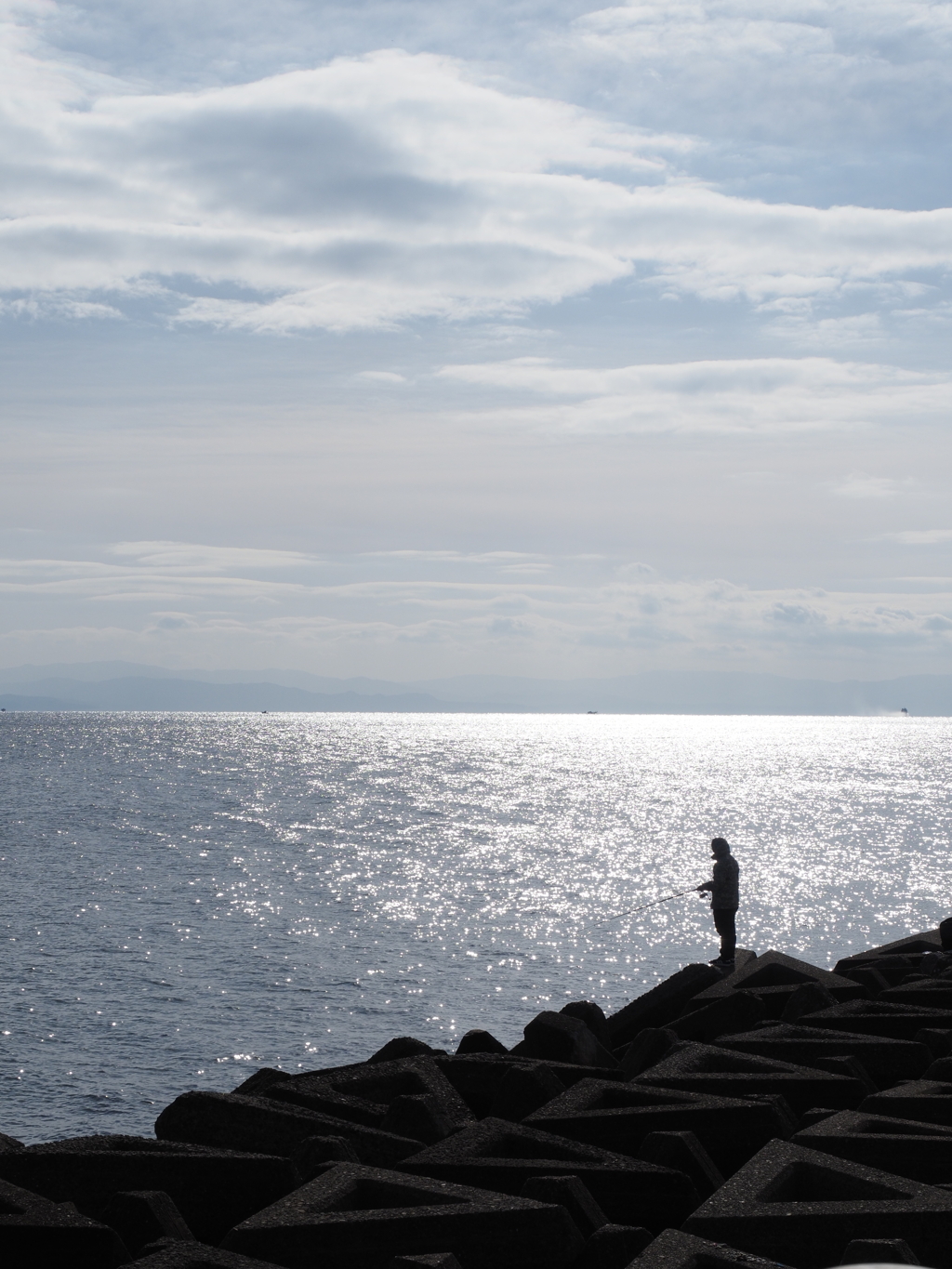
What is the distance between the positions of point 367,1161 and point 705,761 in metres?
152

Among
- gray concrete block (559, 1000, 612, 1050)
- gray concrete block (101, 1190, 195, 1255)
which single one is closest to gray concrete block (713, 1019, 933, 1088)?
gray concrete block (559, 1000, 612, 1050)

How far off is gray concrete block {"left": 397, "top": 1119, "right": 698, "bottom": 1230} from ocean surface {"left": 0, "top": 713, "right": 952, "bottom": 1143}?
1144cm

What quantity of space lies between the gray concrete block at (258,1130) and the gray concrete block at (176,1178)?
682mm

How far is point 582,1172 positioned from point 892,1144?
1.68m

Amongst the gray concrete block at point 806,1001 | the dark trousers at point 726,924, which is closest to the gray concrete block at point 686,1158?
the gray concrete block at point 806,1001

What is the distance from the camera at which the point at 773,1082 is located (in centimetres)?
812

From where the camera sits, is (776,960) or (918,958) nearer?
(776,960)

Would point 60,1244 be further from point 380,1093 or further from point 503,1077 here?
point 503,1077

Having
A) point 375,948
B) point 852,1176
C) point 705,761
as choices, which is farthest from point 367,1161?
point 705,761

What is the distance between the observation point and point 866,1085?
8.35m

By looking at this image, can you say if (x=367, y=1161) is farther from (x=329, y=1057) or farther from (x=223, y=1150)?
→ (x=329, y=1057)

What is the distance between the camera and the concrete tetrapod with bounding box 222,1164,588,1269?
548 centimetres

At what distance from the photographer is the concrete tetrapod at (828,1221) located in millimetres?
5246

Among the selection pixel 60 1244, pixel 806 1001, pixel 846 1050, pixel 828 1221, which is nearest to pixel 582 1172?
pixel 828 1221
